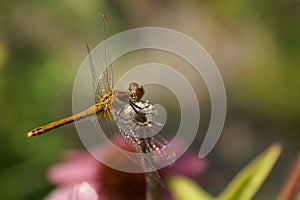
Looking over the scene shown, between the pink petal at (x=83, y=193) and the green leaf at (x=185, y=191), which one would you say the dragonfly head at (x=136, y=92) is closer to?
the pink petal at (x=83, y=193)

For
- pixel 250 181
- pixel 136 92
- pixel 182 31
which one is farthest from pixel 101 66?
pixel 182 31

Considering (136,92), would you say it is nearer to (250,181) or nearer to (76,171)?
(250,181)

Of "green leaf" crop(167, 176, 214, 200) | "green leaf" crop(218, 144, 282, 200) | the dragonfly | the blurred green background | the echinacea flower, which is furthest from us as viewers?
the blurred green background

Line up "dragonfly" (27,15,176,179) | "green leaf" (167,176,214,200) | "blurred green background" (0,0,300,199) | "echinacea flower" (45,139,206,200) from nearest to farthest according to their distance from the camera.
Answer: "dragonfly" (27,15,176,179) → "green leaf" (167,176,214,200) → "echinacea flower" (45,139,206,200) → "blurred green background" (0,0,300,199)

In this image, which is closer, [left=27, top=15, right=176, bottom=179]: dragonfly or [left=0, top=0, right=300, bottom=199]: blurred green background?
[left=27, top=15, right=176, bottom=179]: dragonfly

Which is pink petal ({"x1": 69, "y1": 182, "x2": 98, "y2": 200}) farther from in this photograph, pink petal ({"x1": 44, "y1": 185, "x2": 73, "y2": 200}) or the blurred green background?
the blurred green background

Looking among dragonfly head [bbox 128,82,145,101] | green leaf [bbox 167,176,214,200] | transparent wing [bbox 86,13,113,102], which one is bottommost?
Answer: green leaf [bbox 167,176,214,200]

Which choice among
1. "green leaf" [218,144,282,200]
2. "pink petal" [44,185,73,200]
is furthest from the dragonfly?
"pink petal" [44,185,73,200]

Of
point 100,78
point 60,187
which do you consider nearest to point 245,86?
point 60,187
